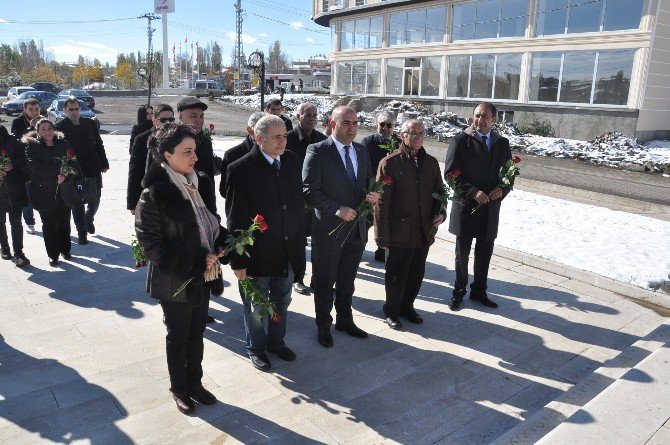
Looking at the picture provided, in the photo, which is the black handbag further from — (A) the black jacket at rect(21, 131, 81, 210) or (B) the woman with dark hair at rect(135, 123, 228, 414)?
(B) the woman with dark hair at rect(135, 123, 228, 414)

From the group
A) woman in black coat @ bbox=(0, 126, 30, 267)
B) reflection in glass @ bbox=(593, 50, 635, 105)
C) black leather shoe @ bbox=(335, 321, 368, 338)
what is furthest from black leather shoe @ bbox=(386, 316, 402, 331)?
reflection in glass @ bbox=(593, 50, 635, 105)

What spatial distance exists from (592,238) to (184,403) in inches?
275

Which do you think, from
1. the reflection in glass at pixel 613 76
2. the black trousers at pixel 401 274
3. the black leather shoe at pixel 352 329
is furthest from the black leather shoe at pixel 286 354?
the reflection in glass at pixel 613 76

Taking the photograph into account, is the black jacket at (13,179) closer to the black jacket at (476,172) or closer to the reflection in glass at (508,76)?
the black jacket at (476,172)

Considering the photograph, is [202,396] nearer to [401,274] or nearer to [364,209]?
[364,209]

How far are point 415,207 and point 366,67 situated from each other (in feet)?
109

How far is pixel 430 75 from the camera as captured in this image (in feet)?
103

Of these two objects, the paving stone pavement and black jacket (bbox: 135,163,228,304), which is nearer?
black jacket (bbox: 135,163,228,304)

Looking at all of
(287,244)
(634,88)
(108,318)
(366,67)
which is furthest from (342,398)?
(366,67)

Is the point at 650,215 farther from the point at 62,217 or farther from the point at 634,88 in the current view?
the point at 634,88

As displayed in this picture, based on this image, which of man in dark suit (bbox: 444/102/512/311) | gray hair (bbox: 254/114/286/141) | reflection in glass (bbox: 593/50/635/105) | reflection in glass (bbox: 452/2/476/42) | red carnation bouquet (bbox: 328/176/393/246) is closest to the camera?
gray hair (bbox: 254/114/286/141)

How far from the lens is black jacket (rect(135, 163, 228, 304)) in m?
3.10

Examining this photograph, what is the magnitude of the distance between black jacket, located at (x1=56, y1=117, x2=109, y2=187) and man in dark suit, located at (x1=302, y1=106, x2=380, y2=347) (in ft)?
14.6

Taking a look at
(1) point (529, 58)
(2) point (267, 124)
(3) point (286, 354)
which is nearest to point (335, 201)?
(2) point (267, 124)
